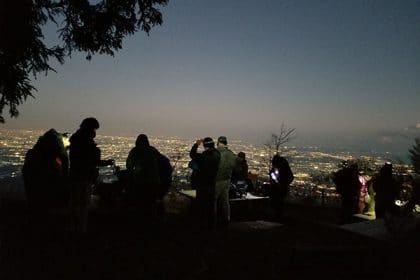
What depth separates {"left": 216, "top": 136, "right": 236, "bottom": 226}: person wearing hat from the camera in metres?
7.85

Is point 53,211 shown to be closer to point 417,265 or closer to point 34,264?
point 34,264

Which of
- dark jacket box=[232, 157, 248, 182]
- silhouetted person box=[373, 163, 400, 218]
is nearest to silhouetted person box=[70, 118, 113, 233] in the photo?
dark jacket box=[232, 157, 248, 182]

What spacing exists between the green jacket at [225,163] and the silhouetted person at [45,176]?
2.67 meters

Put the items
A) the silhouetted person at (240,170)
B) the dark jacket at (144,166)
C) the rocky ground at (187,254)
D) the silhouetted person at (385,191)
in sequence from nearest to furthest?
the rocky ground at (187,254) < the dark jacket at (144,166) < the silhouetted person at (385,191) < the silhouetted person at (240,170)

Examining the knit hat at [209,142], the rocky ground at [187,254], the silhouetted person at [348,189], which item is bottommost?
the rocky ground at [187,254]

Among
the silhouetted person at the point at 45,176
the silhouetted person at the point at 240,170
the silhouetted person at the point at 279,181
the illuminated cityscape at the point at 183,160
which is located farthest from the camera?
the illuminated cityscape at the point at 183,160

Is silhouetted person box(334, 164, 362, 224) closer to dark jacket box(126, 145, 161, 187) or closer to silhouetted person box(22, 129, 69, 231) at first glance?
→ dark jacket box(126, 145, 161, 187)

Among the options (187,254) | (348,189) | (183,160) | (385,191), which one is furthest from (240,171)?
(183,160)

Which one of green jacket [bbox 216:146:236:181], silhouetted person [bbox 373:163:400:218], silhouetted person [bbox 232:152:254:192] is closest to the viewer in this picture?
green jacket [bbox 216:146:236:181]

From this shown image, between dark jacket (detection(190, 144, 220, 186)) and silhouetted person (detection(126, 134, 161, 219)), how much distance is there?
0.81 metres

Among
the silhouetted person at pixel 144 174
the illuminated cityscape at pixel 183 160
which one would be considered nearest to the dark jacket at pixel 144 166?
the silhouetted person at pixel 144 174

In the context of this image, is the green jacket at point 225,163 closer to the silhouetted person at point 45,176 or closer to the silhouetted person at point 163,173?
the silhouetted person at point 163,173

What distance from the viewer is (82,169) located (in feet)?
20.4

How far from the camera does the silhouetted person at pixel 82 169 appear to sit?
6219mm
